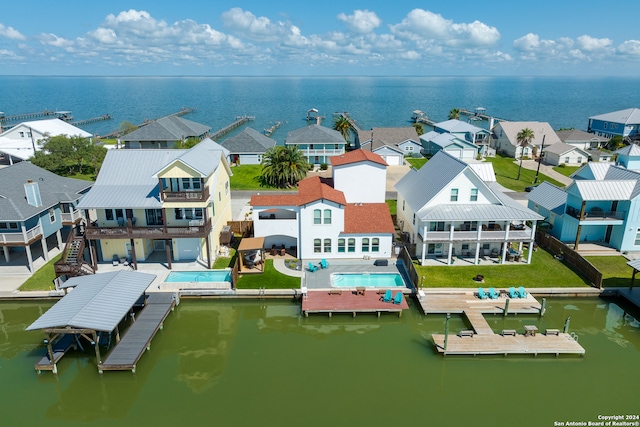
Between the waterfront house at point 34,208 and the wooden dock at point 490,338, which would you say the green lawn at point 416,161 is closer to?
the wooden dock at point 490,338

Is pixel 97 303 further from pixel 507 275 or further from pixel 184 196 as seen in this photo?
pixel 507 275

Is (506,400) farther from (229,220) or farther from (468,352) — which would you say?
(229,220)

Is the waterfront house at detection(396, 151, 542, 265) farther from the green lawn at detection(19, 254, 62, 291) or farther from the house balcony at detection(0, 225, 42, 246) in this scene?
the house balcony at detection(0, 225, 42, 246)

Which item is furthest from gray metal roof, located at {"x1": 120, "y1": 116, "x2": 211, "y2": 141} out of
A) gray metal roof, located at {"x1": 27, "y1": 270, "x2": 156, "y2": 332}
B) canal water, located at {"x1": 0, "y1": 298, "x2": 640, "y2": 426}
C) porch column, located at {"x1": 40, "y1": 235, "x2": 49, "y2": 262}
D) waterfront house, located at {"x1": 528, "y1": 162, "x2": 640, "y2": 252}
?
waterfront house, located at {"x1": 528, "y1": 162, "x2": 640, "y2": 252}

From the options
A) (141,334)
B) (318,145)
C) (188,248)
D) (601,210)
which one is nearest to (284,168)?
(318,145)

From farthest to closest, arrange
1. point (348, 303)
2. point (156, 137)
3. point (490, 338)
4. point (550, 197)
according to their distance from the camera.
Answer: point (156, 137) < point (550, 197) < point (348, 303) < point (490, 338)

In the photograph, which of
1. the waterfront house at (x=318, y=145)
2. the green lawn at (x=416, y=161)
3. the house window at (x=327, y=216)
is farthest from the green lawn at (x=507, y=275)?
the waterfront house at (x=318, y=145)

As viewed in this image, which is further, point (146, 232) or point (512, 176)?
point (512, 176)

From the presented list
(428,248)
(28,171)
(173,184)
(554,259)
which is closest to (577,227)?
(554,259)
